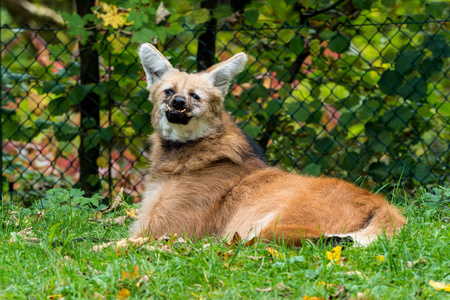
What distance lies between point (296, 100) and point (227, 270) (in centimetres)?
277

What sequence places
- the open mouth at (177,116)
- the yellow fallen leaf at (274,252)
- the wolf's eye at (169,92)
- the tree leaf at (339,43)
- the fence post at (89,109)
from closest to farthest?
the yellow fallen leaf at (274,252)
the open mouth at (177,116)
the wolf's eye at (169,92)
the tree leaf at (339,43)
the fence post at (89,109)

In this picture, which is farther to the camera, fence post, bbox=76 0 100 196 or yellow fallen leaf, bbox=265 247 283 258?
fence post, bbox=76 0 100 196

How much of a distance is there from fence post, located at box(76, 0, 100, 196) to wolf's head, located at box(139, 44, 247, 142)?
4.33ft

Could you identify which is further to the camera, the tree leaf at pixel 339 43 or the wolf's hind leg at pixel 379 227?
the tree leaf at pixel 339 43

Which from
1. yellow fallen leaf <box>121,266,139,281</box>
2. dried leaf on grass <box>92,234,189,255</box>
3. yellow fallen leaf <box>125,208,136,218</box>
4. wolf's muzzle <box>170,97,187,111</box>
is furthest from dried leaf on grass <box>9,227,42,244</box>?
wolf's muzzle <box>170,97,187,111</box>

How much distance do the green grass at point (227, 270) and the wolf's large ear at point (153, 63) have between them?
5.05 feet

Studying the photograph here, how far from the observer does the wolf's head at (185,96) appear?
3660 millimetres

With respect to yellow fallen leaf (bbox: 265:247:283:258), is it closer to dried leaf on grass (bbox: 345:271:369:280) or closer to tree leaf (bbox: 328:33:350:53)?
dried leaf on grass (bbox: 345:271:369:280)

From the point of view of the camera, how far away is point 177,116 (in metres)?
3.61

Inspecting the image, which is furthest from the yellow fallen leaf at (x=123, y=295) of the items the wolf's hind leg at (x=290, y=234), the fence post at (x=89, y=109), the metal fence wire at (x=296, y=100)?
the fence post at (x=89, y=109)

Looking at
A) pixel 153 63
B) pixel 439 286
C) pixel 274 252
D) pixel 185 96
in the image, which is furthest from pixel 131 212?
pixel 439 286

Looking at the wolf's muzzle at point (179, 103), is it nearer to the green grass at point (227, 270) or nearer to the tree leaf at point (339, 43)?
the green grass at point (227, 270)

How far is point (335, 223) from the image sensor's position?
2.92m

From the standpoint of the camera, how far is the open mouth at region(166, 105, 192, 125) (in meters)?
3.61
